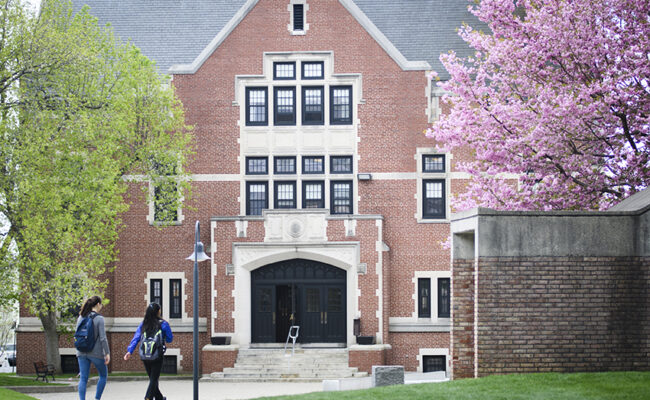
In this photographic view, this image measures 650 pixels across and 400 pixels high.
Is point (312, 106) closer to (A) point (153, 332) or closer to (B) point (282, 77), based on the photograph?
(B) point (282, 77)

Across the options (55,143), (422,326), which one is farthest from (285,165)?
(55,143)

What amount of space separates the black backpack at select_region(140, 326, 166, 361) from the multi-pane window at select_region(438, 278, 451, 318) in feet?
60.6

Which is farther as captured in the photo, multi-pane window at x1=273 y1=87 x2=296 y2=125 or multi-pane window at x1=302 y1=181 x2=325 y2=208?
multi-pane window at x1=273 y1=87 x2=296 y2=125

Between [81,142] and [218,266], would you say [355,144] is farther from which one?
[81,142]

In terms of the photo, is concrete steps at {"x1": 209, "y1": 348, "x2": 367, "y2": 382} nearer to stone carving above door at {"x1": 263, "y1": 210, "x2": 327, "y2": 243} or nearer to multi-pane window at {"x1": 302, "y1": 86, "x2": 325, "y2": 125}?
stone carving above door at {"x1": 263, "y1": 210, "x2": 327, "y2": 243}

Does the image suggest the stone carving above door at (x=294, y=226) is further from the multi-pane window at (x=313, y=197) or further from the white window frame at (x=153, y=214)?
the white window frame at (x=153, y=214)

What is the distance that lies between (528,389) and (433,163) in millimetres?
19824

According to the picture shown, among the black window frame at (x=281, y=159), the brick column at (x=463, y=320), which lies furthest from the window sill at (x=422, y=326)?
the brick column at (x=463, y=320)

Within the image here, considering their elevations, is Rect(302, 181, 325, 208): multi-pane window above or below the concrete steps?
above

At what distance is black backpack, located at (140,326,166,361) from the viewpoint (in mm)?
14742

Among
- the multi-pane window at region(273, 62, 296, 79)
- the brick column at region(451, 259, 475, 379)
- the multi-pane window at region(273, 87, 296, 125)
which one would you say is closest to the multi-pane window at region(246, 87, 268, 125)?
the multi-pane window at region(273, 87, 296, 125)

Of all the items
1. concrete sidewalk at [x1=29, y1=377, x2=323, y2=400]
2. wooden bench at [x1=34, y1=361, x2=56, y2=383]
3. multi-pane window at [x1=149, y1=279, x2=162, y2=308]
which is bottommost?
concrete sidewalk at [x1=29, y1=377, x2=323, y2=400]

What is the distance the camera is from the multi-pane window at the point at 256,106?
32719mm

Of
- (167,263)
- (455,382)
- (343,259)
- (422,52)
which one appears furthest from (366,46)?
(455,382)
